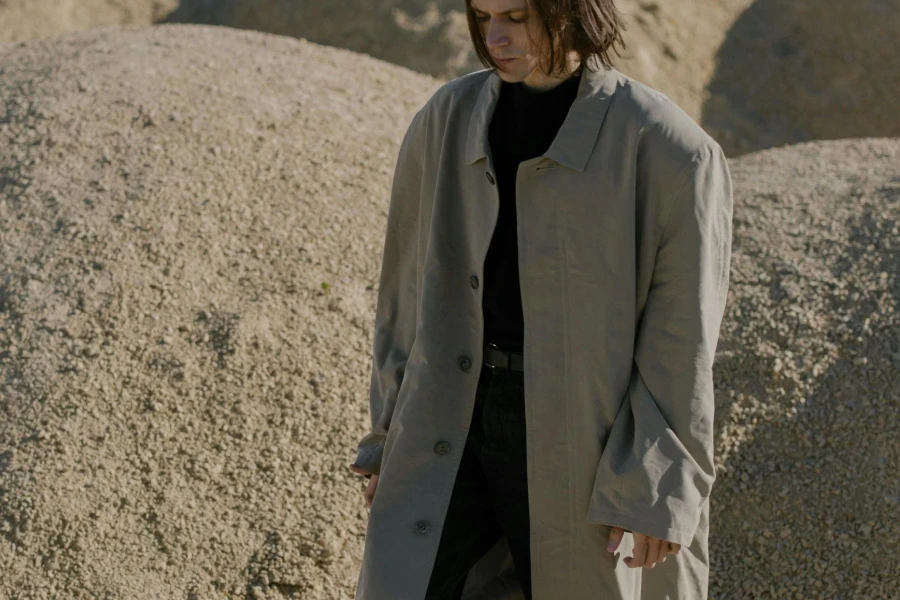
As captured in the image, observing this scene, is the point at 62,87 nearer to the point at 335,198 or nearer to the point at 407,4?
the point at 335,198

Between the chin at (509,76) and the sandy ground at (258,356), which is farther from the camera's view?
the sandy ground at (258,356)

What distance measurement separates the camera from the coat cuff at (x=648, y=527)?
1935 millimetres

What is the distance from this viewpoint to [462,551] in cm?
221

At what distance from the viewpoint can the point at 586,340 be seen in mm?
2014

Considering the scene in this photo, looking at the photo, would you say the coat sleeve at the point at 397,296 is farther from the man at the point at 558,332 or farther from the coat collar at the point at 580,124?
the coat collar at the point at 580,124

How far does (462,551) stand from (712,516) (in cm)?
190

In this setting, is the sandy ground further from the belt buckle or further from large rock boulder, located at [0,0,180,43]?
large rock boulder, located at [0,0,180,43]

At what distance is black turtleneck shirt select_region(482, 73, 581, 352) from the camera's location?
2088mm

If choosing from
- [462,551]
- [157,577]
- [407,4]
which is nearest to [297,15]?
[407,4]

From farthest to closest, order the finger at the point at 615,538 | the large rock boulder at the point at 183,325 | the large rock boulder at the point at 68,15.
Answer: the large rock boulder at the point at 68,15
the large rock boulder at the point at 183,325
the finger at the point at 615,538

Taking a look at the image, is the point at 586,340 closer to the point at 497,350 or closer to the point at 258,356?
the point at 497,350

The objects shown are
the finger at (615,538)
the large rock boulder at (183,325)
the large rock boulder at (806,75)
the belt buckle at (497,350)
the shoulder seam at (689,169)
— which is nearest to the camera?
the shoulder seam at (689,169)

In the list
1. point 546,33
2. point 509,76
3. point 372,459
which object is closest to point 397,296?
point 372,459

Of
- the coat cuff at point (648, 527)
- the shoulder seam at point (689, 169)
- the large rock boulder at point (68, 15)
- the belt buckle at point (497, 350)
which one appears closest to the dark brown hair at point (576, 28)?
the shoulder seam at point (689, 169)
